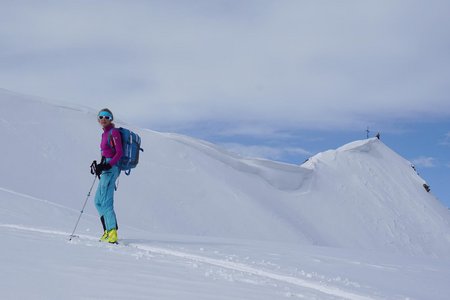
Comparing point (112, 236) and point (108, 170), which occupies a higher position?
point (108, 170)

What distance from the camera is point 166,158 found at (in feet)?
81.6

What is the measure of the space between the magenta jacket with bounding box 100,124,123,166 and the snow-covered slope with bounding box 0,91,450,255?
342 cm

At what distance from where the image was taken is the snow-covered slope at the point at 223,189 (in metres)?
19.2

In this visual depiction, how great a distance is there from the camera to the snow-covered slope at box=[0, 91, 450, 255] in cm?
1923

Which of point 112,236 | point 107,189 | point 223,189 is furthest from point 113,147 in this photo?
point 223,189

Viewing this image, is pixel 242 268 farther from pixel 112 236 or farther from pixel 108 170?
pixel 108 170

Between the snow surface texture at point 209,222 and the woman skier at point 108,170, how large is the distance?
46 centimetres

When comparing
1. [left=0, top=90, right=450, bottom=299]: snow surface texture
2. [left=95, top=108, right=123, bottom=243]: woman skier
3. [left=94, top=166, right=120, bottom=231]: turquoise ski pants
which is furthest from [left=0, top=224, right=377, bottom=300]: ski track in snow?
[left=94, top=166, right=120, bottom=231]: turquoise ski pants

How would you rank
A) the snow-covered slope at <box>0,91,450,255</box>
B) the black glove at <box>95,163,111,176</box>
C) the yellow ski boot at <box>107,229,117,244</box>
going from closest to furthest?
the yellow ski boot at <box>107,229,117,244</box> → the black glove at <box>95,163,111,176</box> → the snow-covered slope at <box>0,91,450,255</box>

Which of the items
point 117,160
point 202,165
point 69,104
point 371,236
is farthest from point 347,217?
point 117,160

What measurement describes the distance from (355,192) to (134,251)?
30.5 m

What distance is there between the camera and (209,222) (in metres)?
21.1

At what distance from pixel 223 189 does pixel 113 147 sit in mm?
16952

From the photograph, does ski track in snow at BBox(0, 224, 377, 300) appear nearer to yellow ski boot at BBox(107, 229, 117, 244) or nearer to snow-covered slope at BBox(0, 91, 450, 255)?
yellow ski boot at BBox(107, 229, 117, 244)
